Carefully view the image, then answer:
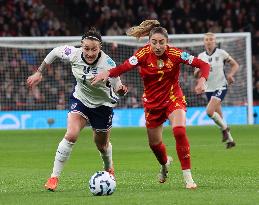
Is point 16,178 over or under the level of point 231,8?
under

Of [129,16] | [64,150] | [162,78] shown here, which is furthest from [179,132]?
[129,16]

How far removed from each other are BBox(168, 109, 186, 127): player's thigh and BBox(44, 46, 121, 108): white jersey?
0.86 m

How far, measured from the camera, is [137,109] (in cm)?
2986

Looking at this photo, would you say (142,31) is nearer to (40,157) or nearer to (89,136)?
(40,157)

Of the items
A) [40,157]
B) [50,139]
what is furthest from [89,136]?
[40,157]

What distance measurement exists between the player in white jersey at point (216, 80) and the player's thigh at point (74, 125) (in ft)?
28.3

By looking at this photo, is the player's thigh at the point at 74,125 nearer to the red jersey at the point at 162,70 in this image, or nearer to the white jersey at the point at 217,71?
the red jersey at the point at 162,70

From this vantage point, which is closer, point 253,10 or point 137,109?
point 137,109

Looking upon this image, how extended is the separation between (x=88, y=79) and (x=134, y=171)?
10.2 feet

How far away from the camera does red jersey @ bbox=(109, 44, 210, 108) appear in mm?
10883

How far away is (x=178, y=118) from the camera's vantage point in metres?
10.8

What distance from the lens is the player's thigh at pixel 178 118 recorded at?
35.2 feet

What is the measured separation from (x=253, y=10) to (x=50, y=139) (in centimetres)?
1596

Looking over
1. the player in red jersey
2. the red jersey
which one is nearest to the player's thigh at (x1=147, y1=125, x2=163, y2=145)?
the player in red jersey
